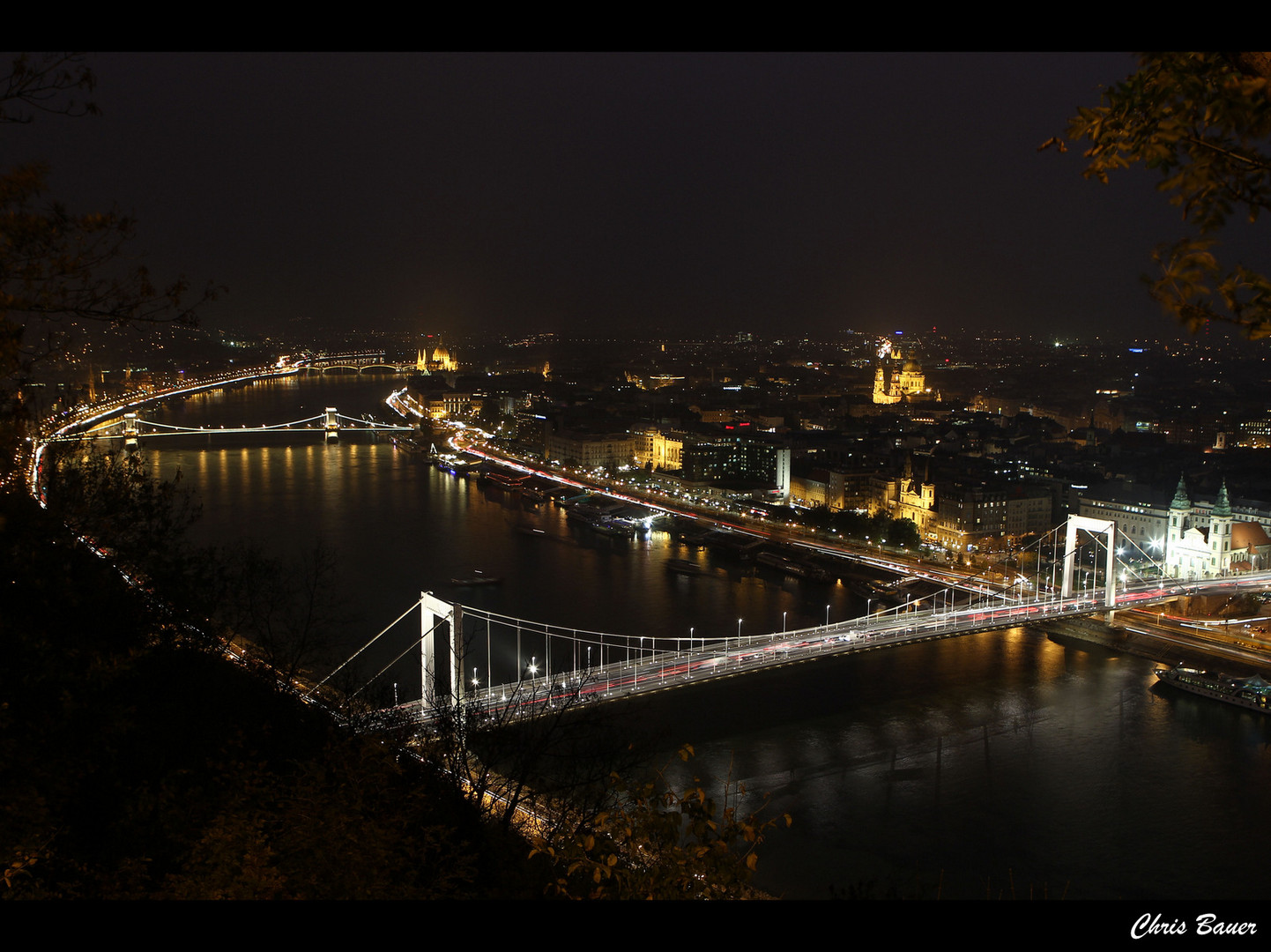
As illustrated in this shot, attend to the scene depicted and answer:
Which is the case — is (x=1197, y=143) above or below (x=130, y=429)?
above

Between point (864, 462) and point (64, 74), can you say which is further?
point (864, 462)

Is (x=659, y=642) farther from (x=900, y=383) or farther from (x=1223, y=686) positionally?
(x=900, y=383)

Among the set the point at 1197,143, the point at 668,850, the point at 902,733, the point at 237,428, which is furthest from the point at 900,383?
the point at 1197,143

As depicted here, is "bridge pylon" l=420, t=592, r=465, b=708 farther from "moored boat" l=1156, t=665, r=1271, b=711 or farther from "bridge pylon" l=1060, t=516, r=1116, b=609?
"bridge pylon" l=1060, t=516, r=1116, b=609
